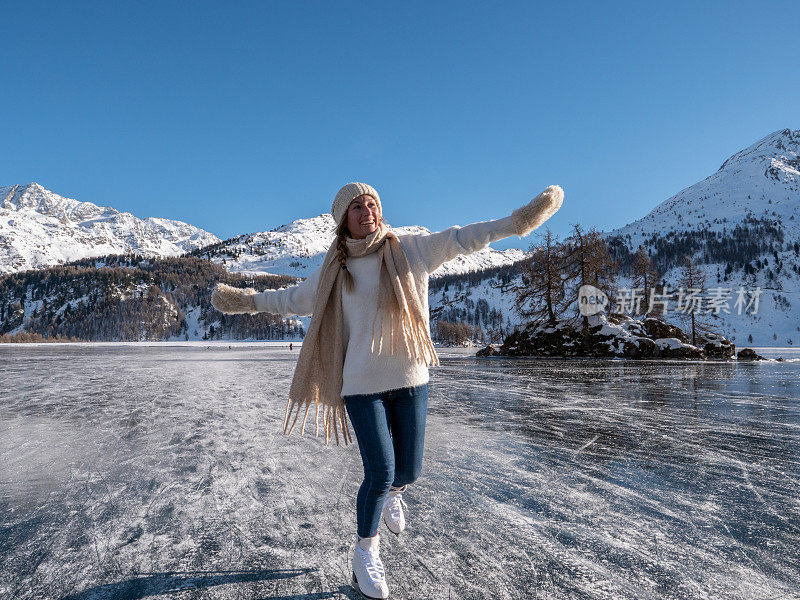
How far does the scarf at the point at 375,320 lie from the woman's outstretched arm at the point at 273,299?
0.47 feet

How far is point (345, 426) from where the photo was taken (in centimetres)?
265

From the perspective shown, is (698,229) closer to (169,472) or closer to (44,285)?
(169,472)

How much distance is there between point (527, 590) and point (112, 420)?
634 centimetres

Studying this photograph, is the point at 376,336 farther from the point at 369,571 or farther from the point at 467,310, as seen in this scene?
the point at 467,310

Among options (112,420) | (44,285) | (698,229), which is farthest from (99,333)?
(698,229)

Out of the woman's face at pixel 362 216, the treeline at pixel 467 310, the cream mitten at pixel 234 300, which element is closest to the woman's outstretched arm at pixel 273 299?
the cream mitten at pixel 234 300

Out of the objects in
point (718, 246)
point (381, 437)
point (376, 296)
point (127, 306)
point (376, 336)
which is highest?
point (718, 246)

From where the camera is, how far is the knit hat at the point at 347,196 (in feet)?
8.29

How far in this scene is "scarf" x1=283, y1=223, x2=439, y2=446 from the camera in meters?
2.34

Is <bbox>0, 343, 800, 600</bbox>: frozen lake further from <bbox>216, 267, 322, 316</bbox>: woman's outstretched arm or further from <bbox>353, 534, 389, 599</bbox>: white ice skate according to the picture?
<bbox>216, 267, 322, 316</bbox>: woman's outstretched arm

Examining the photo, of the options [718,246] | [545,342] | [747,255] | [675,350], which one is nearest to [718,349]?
[675,350]

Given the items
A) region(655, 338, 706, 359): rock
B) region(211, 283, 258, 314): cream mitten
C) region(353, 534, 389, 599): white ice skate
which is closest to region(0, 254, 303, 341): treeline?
region(655, 338, 706, 359): rock

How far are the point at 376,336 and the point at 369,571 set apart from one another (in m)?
1.10

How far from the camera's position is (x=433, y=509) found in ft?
10.2
